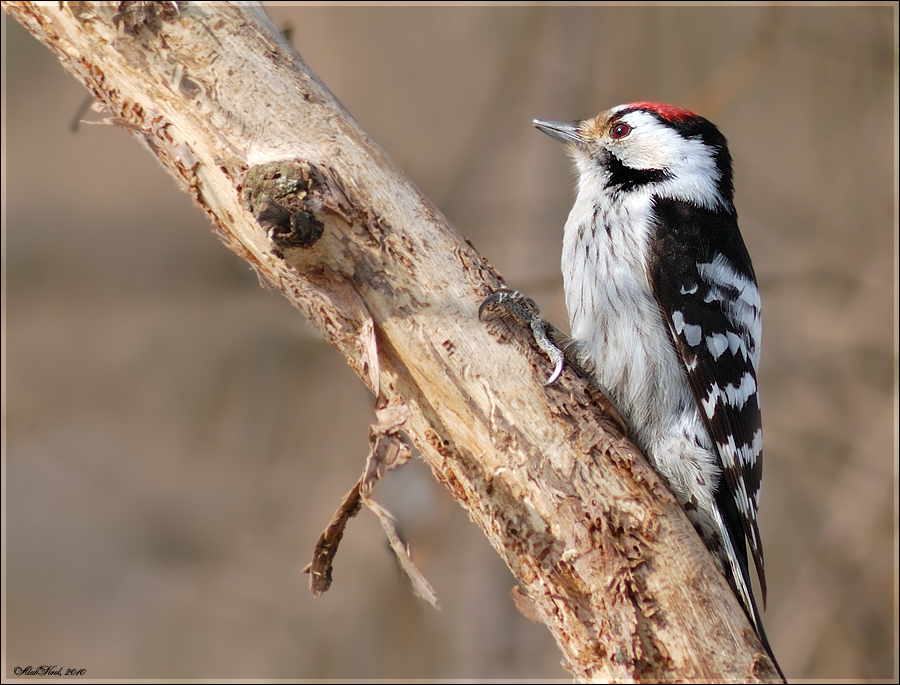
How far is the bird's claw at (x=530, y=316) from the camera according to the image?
7.35 ft

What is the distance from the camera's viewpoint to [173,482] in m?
5.57

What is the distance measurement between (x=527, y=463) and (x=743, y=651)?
2.29 feet

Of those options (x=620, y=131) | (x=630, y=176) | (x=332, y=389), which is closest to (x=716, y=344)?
(x=630, y=176)

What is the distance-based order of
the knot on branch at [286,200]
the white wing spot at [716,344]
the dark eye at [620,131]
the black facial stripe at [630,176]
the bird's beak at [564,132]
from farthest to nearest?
A: the bird's beak at [564,132] → the dark eye at [620,131] → the black facial stripe at [630,176] → the white wing spot at [716,344] → the knot on branch at [286,200]

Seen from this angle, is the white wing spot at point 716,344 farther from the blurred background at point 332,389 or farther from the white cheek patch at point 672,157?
the blurred background at point 332,389

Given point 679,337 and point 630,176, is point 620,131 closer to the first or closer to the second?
point 630,176

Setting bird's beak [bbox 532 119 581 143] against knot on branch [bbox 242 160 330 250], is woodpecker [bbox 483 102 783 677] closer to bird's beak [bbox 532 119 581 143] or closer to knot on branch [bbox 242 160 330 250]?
bird's beak [bbox 532 119 581 143]

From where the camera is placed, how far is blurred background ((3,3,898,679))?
5.23m

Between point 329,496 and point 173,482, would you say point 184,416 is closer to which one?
point 173,482

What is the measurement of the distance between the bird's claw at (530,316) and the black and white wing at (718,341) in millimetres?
606

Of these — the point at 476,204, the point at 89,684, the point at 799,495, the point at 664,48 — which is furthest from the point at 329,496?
the point at 664,48

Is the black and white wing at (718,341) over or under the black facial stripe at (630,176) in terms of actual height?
under

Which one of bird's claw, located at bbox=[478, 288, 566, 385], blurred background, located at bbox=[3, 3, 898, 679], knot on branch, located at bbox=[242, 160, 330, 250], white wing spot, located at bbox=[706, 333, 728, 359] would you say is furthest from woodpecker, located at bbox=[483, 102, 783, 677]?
blurred background, located at bbox=[3, 3, 898, 679]

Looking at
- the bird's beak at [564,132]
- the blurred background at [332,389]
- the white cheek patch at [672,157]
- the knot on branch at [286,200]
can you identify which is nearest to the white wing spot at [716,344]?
the white cheek patch at [672,157]
